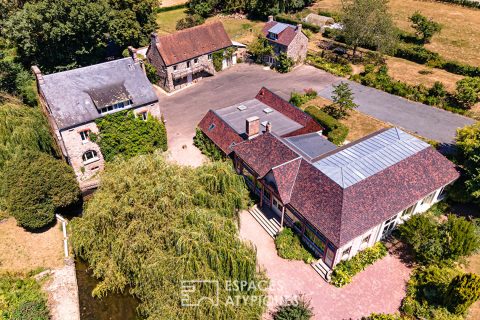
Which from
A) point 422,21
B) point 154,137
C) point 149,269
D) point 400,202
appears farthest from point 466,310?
point 422,21

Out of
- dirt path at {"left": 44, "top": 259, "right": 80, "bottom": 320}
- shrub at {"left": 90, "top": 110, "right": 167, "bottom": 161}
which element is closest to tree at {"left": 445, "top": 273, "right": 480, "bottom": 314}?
dirt path at {"left": 44, "top": 259, "right": 80, "bottom": 320}

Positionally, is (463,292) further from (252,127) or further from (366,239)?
(252,127)

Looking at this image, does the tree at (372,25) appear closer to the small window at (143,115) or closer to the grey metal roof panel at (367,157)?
the grey metal roof panel at (367,157)

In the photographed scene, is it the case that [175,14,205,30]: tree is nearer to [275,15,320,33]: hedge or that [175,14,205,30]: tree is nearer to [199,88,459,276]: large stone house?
[275,15,320,33]: hedge

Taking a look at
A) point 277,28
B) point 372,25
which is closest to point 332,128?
point 277,28

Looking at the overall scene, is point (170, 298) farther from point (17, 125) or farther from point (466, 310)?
point (17, 125)
